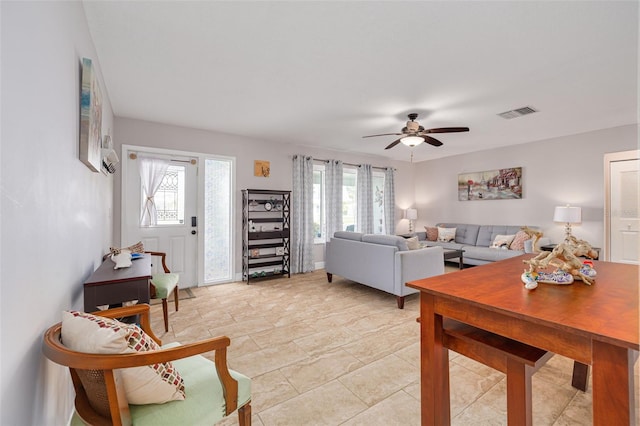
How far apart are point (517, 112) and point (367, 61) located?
2.44 m

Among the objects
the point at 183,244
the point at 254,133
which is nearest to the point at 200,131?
the point at 254,133

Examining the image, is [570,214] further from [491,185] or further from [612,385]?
[612,385]

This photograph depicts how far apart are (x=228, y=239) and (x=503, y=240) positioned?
4.89 metres

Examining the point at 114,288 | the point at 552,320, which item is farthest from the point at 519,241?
the point at 114,288

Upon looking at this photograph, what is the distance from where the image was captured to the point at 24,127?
95 centimetres

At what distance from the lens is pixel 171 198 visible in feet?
13.8

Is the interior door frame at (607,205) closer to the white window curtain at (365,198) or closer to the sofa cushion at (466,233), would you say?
the sofa cushion at (466,233)

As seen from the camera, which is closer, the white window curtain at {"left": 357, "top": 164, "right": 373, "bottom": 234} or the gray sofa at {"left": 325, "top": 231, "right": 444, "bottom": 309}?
the gray sofa at {"left": 325, "top": 231, "right": 444, "bottom": 309}

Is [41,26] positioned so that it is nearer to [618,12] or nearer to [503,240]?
[618,12]

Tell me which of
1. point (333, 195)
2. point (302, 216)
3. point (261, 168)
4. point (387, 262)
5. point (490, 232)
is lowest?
point (387, 262)

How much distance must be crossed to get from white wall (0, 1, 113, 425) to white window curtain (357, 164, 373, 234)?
16.6ft

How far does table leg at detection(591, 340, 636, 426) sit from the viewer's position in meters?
0.85

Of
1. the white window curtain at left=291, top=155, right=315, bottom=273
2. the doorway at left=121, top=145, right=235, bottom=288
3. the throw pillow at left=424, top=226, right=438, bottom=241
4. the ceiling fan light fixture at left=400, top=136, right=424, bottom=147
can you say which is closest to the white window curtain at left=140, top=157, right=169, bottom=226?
the doorway at left=121, top=145, right=235, bottom=288

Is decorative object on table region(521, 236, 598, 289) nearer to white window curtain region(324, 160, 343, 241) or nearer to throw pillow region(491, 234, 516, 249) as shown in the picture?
throw pillow region(491, 234, 516, 249)
